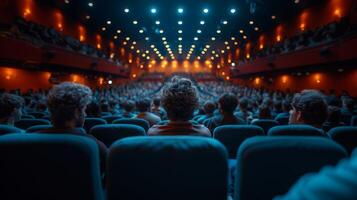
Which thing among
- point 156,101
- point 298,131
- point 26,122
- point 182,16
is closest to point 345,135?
point 298,131

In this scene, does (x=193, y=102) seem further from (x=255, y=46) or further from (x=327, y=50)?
(x=255, y=46)

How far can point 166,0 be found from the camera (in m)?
23.8

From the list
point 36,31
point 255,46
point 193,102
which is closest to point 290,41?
point 255,46

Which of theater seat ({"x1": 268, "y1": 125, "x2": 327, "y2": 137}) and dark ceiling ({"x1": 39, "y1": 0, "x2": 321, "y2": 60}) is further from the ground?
dark ceiling ({"x1": 39, "y1": 0, "x2": 321, "y2": 60})

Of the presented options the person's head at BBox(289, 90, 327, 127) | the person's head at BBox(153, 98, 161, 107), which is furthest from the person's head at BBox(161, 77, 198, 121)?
the person's head at BBox(153, 98, 161, 107)

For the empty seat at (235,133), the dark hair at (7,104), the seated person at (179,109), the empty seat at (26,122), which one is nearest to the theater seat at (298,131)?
the empty seat at (235,133)

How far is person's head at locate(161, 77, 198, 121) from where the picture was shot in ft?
9.84

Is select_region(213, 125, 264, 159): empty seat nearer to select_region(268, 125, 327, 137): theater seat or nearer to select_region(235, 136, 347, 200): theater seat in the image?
select_region(268, 125, 327, 137): theater seat

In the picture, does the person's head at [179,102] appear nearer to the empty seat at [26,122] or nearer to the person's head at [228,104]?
the person's head at [228,104]

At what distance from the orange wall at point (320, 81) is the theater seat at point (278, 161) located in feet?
61.0

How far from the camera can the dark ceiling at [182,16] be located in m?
23.8

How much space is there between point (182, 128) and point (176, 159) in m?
1.12

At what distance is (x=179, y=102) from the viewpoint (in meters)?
3.00

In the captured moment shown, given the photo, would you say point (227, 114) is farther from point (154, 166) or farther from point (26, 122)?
point (26, 122)
